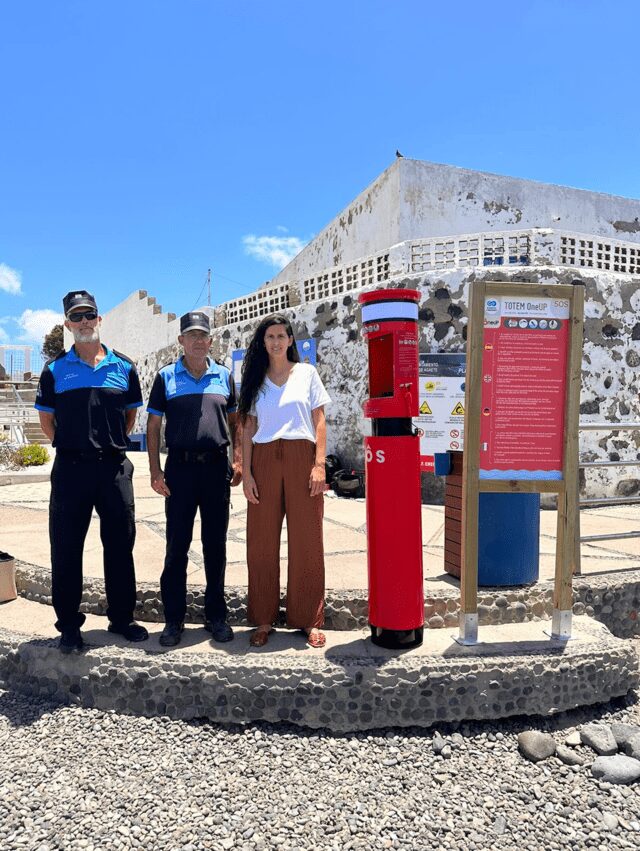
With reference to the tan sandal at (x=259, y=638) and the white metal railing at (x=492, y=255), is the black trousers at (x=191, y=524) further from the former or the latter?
the white metal railing at (x=492, y=255)

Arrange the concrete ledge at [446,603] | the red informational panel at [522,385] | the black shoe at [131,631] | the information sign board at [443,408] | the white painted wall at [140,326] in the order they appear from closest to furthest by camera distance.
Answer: the red informational panel at [522,385] → the black shoe at [131,631] → the concrete ledge at [446,603] → the information sign board at [443,408] → the white painted wall at [140,326]

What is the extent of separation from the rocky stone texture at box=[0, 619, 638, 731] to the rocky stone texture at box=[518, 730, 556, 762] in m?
0.13

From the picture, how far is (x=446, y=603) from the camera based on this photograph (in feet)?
10.8

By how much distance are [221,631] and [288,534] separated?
62cm

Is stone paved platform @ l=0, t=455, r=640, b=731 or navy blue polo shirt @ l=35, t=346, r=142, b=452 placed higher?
navy blue polo shirt @ l=35, t=346, r=142, b=452

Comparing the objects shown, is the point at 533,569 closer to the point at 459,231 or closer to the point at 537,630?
the point at 537,630

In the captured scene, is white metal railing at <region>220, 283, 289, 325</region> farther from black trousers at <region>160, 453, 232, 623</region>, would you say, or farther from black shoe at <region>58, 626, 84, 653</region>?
black shoe at <region>58, 626, 84, 653</region>

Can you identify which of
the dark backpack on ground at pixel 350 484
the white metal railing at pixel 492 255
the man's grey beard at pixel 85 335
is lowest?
the dark backpack on ground at pixel 350 484

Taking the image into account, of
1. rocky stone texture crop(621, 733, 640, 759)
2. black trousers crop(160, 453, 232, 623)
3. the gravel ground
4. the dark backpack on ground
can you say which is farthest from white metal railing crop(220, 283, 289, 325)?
rocky stone texture crop(621, 733, 640, 759)

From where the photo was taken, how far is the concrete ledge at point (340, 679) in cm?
269

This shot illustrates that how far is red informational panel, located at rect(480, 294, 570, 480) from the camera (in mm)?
2922

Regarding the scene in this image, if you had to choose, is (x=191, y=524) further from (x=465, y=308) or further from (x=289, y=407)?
(x=465, y=308)

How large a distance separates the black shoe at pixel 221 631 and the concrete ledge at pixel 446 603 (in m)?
0.26

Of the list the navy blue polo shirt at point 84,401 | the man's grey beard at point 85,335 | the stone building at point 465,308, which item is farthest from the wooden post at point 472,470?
the stone building at point 465,308
